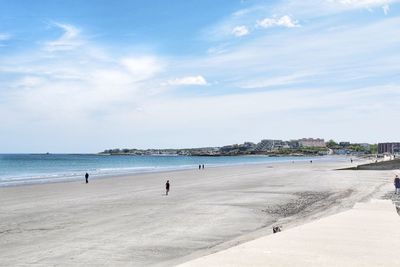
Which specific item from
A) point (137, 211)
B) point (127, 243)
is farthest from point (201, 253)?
point (137, 211)

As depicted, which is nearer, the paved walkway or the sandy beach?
the paved walkway

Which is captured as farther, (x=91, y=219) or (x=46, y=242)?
(x=91, y=219)

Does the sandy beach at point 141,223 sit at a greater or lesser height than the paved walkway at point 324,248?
lesser

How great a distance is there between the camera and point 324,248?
1049 centimetres

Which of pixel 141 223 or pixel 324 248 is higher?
pixel 324 248

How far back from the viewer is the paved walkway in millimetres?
9117

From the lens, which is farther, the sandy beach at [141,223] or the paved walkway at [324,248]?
the sandy beach at [141,223]

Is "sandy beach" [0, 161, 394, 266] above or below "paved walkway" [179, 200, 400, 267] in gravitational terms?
below

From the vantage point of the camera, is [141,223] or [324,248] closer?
[324,248]

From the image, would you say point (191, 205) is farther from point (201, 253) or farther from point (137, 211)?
point (201, 253)

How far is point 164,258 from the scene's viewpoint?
1410cm

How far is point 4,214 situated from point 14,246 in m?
10.1

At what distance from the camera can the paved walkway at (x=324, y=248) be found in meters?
9.12

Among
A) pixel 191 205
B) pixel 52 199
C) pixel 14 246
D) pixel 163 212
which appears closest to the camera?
pixel 14 246
